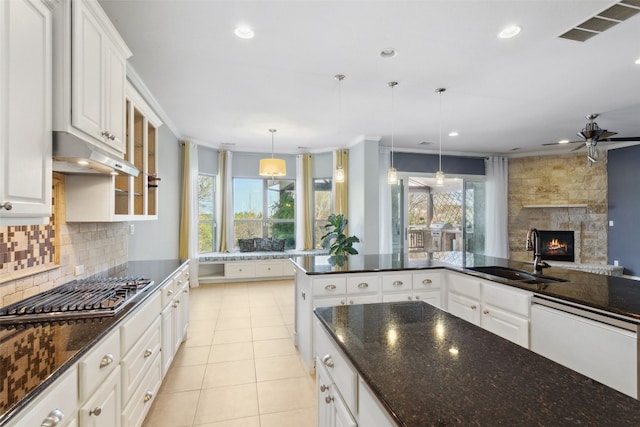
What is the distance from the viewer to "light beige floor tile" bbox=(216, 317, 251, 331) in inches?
150

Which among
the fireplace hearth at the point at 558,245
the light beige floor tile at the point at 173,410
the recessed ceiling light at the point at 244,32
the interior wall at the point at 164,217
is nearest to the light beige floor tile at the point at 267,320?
the light beige floor tile at the point at 173,410

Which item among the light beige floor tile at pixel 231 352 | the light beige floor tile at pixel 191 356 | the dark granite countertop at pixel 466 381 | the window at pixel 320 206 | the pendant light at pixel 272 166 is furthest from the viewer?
the window at pixel 320 206

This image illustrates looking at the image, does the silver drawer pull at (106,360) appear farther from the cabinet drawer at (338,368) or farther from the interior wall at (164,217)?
the interior wall at (164,217)

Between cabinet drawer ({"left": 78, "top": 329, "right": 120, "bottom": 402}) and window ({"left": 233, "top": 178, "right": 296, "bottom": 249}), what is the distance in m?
5.37

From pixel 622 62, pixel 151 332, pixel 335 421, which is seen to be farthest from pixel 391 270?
pixel 622 62

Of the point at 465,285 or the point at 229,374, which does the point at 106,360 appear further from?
the point at 465,285

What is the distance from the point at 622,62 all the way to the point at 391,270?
2.89m

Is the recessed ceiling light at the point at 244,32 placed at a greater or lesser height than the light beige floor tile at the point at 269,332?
greater

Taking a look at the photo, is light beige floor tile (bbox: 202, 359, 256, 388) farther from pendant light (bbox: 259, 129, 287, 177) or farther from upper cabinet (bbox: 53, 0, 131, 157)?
pendant light (bbox: 259, 129, 287, 177)

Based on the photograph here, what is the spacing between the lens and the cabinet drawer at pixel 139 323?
159cm

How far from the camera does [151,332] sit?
2041 millimetres


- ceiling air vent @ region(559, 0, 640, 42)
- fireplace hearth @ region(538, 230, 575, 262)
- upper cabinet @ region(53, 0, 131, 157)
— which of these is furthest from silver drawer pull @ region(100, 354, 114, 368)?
fireplace hearth @ region(538, 230, 575, 262)

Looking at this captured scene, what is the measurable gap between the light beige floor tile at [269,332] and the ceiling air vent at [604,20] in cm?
382

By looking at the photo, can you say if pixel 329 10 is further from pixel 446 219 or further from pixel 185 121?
pixel 446 219
